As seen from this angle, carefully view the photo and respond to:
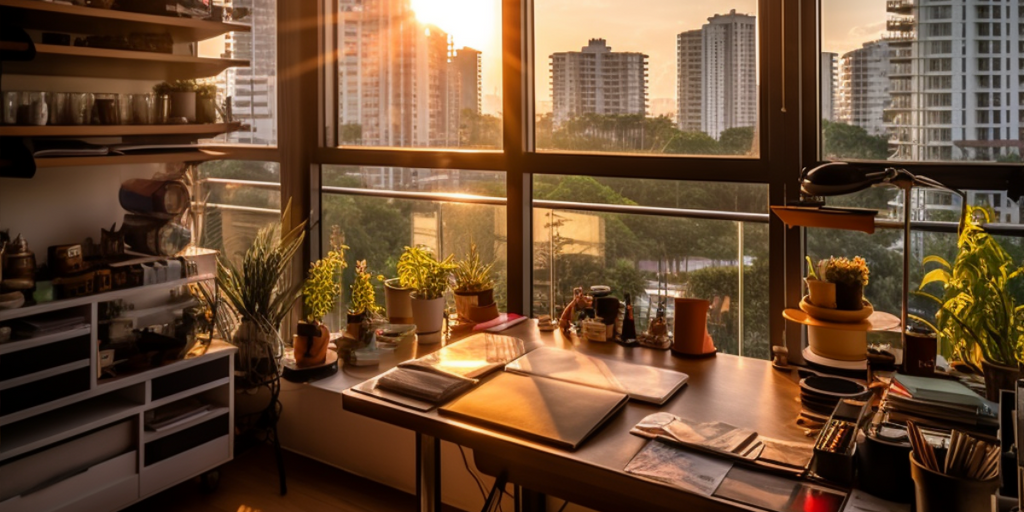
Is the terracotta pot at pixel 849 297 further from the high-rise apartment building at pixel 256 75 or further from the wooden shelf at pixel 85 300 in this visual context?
the high-rise apartment building at pixel 256 75

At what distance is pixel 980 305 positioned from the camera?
201 cm

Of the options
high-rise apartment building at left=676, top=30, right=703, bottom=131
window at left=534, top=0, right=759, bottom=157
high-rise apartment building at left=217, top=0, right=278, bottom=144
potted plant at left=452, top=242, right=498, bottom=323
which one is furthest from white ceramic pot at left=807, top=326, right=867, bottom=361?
high-rise apartment building at left=217, top=0, right=278, bottom=144

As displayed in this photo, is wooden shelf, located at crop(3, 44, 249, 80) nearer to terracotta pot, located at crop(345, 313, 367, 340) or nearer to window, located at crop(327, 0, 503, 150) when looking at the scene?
window, located at crop(327, 0, 503, 150)

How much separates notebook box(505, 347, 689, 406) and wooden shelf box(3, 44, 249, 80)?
1750 mm

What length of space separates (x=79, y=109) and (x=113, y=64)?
355 millimetres

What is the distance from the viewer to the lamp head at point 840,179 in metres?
1.91

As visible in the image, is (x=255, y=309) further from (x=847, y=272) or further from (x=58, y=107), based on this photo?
(x=847, y=272)

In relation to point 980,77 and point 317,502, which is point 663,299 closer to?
point 980,77

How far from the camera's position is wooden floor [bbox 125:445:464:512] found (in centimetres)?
301

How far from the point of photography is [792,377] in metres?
2.16

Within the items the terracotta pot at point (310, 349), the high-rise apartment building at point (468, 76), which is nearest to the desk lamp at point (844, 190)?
the high-rise apartment building at point (468, 76)

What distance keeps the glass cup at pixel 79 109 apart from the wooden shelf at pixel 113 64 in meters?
0.14

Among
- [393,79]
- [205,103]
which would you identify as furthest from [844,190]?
[205,103]

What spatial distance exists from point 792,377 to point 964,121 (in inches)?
37.4
